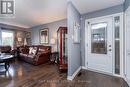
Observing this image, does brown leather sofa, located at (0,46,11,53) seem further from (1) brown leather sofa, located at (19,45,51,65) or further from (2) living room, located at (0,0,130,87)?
(2) living room, located at (0,0,130,87)

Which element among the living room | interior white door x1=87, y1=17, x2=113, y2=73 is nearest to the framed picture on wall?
the living room

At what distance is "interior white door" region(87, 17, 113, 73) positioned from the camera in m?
3.29

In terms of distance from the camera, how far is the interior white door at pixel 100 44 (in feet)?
10.8

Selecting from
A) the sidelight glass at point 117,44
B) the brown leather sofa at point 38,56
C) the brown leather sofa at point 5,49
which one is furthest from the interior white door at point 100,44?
the brown leather sofa at point 5,49

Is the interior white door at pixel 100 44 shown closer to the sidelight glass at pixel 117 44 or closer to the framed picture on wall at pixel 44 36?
the sidelight glass at pixel 117 44

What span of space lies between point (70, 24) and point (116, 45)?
174 centimetres

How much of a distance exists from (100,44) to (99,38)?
24 centimetres

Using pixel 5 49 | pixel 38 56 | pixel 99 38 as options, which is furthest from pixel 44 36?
pixel 99 38

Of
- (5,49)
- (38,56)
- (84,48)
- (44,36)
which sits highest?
(44,36)

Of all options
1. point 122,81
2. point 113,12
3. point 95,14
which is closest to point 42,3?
point 95,14

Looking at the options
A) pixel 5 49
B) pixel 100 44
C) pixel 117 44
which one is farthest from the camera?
pixel 5 49

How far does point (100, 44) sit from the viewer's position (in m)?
3.59

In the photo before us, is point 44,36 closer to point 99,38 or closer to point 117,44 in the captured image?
point 99,38

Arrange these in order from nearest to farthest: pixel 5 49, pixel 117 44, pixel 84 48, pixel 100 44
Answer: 1. pixel 117 44
2. pixel 100 44
3. pixel 84 48
4. pixel 5 49
